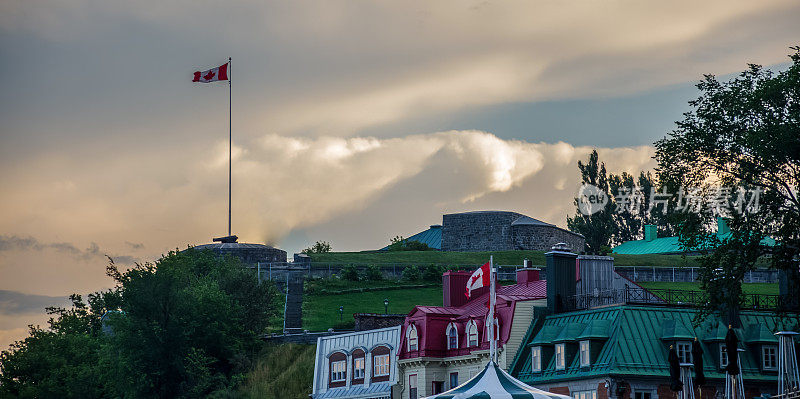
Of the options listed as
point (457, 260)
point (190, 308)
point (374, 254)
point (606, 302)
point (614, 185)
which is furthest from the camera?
point (614, 185)

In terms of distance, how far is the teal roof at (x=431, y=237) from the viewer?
492 feet

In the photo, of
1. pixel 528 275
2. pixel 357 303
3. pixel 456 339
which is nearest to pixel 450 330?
pixel 456 339

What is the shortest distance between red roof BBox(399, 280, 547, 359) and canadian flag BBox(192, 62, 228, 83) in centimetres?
5743

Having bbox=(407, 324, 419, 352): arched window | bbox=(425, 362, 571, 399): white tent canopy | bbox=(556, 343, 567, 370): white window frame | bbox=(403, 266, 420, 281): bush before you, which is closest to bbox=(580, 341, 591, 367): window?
bbox=(556, 343, 567, 370): white window frame

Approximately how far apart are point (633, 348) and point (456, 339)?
1175 cm

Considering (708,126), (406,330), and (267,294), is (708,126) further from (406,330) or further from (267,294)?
(267,294)

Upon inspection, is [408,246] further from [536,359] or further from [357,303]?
[536,359]

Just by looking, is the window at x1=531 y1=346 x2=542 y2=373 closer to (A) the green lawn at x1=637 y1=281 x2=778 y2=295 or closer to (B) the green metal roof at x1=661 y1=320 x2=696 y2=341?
(B) the green metal roof at x1=661 y1=320 x2=696 y2=341

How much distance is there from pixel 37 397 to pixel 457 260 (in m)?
45.2

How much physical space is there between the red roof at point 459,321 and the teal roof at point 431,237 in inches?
3350

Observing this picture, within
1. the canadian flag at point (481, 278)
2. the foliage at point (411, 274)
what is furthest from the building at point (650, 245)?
the canadian flag at point (481, 278)

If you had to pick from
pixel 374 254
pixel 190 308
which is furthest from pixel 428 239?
pixel 190 308

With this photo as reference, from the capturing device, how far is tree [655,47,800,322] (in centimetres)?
4916

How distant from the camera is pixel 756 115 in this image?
168 feet
